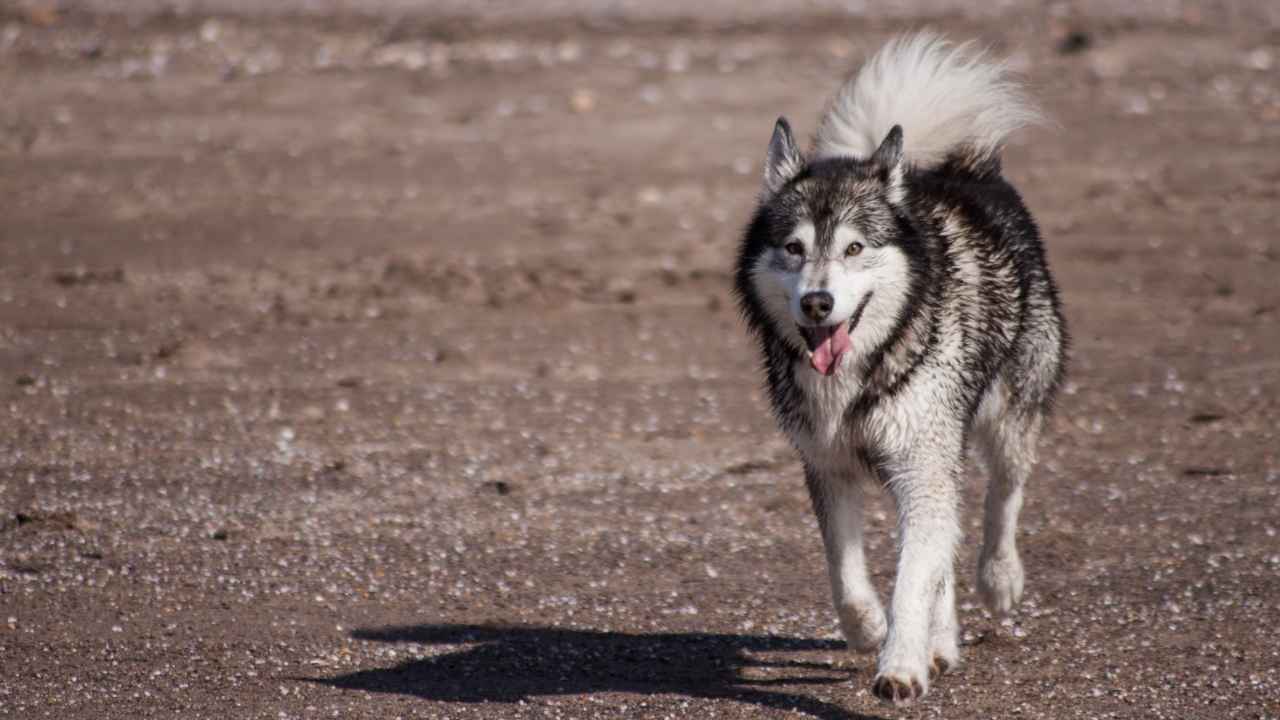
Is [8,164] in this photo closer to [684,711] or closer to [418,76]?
[418,76]

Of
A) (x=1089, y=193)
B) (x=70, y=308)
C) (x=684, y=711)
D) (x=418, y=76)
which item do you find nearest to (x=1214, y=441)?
(x=684, y=711)

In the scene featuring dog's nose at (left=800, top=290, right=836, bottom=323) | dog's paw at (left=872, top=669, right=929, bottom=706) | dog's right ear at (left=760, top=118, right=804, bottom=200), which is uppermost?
dog's right ear at (left=760, top=118, right=804, bottom=200)

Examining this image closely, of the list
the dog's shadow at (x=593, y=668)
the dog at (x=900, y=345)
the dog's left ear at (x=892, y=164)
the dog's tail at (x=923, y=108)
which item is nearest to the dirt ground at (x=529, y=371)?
the dog's shadow at (x=593, y=668)

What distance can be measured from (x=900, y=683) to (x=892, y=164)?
172cm

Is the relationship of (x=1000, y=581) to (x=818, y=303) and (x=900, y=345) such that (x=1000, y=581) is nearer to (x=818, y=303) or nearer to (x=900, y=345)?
(x=900, y=345)

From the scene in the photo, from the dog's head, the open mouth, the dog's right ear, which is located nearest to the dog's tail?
the dog's right ear

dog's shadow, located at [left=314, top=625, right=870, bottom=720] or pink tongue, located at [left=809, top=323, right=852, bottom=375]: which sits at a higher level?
pink tongue, located at [left=809, top=323, right=852, bottom=375]

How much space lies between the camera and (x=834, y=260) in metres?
5.47

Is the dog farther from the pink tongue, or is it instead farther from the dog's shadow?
the dog's shadow

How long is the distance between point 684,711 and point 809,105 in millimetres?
10508

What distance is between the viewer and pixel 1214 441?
28.3ft

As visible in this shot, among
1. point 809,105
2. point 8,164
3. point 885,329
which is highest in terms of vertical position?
point 885,329

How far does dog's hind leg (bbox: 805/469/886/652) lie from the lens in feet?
18.8

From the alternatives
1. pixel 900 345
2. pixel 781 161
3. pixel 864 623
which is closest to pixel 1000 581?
pixel 864 623
